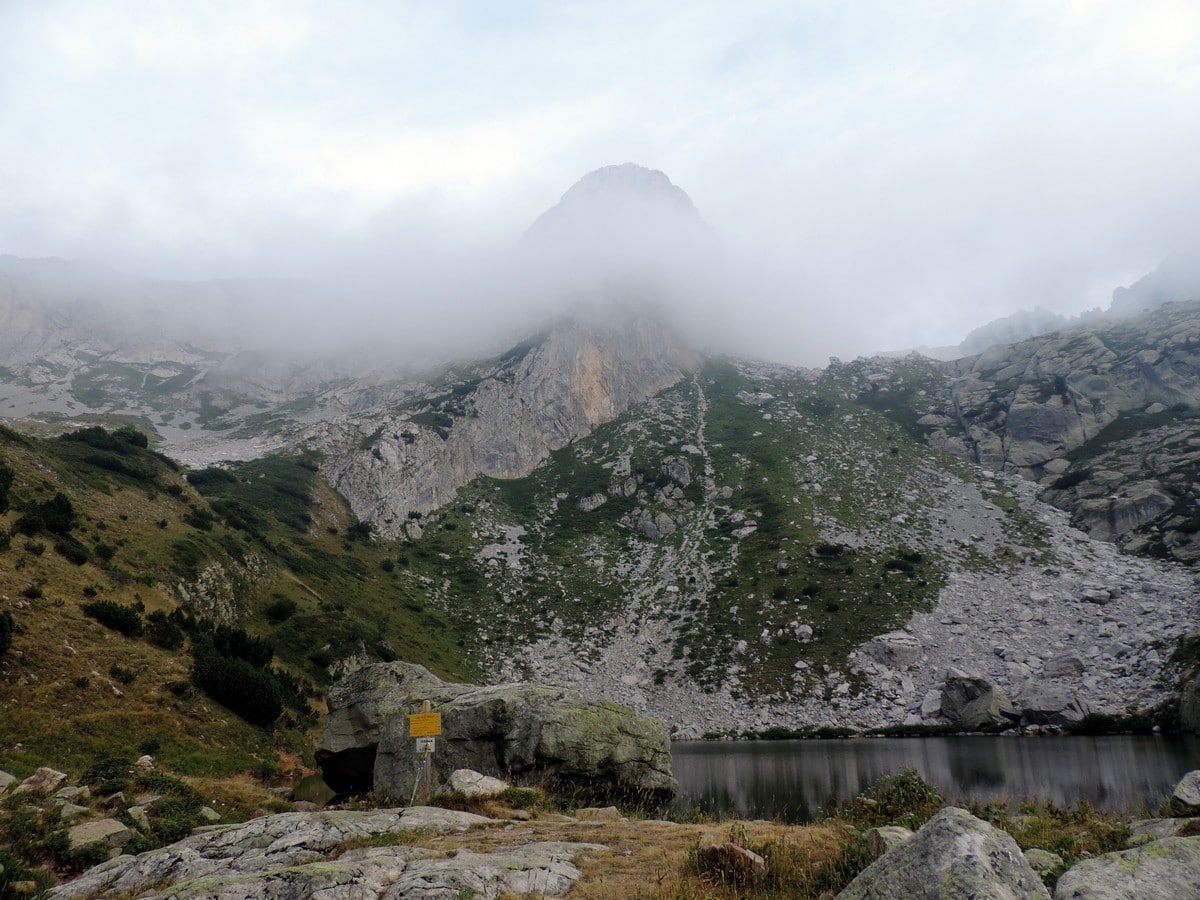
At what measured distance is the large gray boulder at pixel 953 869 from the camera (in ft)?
16.8

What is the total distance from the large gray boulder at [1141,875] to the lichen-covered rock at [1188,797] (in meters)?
7.17

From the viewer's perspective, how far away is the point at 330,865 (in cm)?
849

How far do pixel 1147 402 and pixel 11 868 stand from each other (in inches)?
5773

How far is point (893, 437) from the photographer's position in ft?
366

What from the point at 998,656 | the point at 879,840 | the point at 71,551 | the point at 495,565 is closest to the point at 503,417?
the point at 495,565

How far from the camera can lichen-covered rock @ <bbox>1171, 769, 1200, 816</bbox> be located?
11.2m

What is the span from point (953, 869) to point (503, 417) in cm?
12280

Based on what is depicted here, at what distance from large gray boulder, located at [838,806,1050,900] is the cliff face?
92010mm

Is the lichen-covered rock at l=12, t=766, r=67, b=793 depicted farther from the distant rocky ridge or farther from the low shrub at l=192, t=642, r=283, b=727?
the distant rocky ridge

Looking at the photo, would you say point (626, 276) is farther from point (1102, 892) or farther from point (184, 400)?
point (1102, 892)

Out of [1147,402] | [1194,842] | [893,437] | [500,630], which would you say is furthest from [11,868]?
[1147,402]

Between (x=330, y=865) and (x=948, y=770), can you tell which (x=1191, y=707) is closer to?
(x=948, y=770)

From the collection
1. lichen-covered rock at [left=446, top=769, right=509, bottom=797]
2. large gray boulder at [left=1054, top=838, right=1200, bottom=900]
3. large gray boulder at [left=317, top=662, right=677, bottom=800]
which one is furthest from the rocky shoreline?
large gray boulder at [left=1054, top=838, right=1200, bottom=900]

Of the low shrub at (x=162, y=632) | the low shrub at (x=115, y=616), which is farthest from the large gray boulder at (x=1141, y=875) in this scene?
the low shrub at (x=162, y=632)
